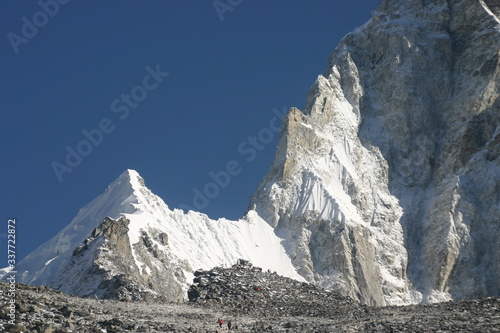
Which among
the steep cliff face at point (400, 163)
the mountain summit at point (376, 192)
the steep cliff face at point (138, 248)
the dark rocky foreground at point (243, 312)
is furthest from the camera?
the steep cliff face at point (400, 163)

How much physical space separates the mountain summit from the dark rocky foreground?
4116 centimetres

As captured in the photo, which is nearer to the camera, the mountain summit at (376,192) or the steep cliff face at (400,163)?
the mountain summit at (376,192)

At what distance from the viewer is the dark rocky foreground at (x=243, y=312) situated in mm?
39656

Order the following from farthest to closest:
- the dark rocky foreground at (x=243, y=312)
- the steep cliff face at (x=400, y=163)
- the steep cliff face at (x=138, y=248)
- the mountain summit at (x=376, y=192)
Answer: the steep cliff face at (x=400, y=163), the mountain summit at (x=376, y=192), the steep cliff face at (x=138, y=248), the dark rocky foreground at (x=243, y=312)

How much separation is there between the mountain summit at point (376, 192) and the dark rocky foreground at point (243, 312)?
4116cm

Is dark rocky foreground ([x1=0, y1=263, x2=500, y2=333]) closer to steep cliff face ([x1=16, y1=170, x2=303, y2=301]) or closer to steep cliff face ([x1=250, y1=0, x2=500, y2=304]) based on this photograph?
steep cliff face ([x1=16, y1=170, x2=303, y2=301])

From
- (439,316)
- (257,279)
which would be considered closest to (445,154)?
(257,279)

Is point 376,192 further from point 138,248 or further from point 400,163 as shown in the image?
point 138,248

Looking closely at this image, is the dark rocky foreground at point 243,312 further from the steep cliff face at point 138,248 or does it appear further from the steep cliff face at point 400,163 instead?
the steep cliff face at point 400,163

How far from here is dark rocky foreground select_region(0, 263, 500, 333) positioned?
39.7 m

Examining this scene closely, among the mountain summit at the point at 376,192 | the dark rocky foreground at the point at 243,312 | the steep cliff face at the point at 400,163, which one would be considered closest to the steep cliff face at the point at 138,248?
the mountain summit at the point at 376,192

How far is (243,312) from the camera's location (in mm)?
51594

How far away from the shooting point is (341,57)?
601ft

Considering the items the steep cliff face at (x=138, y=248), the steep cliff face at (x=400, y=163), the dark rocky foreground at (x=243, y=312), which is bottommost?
the dark rocky foreground at (x=243, y=312)
